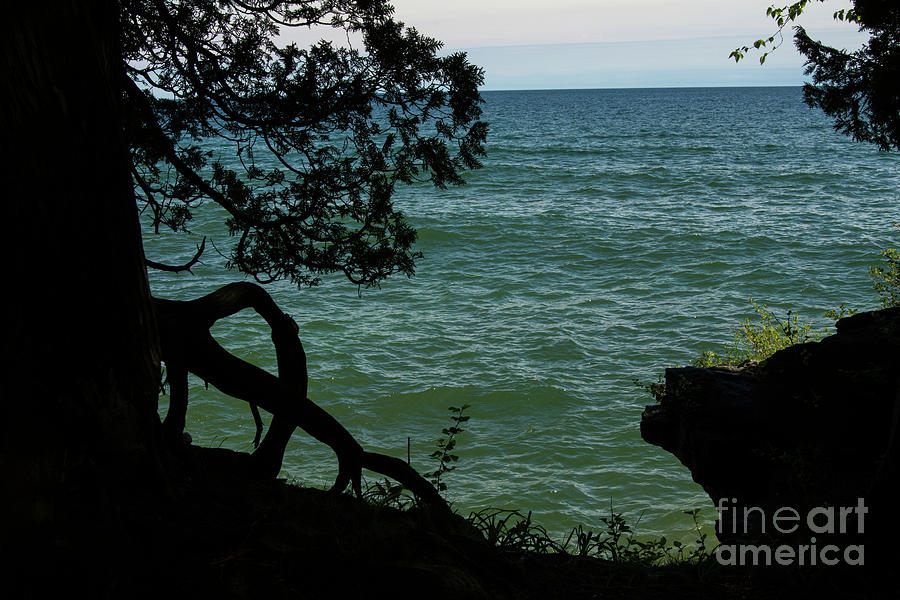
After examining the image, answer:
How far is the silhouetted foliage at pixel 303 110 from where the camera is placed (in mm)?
5574

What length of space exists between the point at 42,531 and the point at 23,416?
1.42 feet

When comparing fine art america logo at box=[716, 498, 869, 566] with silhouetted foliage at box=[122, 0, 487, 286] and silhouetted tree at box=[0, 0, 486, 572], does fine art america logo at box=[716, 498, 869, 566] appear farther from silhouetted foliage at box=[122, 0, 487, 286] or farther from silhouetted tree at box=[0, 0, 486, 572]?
silhouetted foliage at box=[122, 0, 487, 286]

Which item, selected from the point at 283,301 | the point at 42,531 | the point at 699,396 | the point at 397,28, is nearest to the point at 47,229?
the point at 42,531

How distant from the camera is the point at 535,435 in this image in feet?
38.9

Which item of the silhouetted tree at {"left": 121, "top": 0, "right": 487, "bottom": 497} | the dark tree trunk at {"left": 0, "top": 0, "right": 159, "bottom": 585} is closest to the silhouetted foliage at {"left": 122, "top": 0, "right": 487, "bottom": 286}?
the silhouetted tree at {"left": 121, "top": 0, "right": 487, "bottom": 497}

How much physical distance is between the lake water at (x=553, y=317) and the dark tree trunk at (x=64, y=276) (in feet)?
12.4

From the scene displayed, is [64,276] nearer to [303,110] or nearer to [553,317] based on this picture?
[303,110]

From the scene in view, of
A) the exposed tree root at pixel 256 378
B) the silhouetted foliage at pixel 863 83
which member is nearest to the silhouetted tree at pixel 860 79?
the silhouetted foliage at pixel 863 83

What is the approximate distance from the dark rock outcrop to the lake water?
101 inches

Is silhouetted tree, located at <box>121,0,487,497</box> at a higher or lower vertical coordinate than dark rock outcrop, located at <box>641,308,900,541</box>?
higher

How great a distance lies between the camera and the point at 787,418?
6.66m

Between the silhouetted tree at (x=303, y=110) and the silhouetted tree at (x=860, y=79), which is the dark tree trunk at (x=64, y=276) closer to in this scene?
the silhouetted tree at (x=303, y=110)

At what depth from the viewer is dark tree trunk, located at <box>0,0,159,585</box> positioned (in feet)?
8.43

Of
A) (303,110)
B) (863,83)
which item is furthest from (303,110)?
(863,83)
